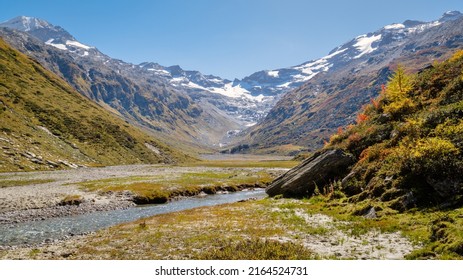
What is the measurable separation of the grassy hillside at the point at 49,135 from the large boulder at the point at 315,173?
9101 cm

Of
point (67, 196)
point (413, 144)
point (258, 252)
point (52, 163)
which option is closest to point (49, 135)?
point (52, 163)

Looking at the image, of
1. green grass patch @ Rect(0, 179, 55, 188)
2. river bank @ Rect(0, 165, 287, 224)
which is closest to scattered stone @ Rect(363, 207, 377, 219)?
river bank @ Rect(0, 165, 287, 224)

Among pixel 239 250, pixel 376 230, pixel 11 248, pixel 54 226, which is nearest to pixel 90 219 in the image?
pixel 54 226

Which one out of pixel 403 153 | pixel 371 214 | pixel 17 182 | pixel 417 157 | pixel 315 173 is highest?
pixel 403 153

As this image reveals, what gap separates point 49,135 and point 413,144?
148 metres

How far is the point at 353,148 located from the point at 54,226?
4413 centimetres

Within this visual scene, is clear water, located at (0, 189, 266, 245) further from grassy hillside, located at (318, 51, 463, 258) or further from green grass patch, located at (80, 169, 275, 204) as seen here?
grassy hillside, located at (318, 51, 463, 258)

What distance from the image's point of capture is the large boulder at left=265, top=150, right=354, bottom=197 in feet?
168

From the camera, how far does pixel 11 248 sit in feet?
104

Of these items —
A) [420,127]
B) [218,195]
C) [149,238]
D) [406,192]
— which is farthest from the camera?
[218,195]

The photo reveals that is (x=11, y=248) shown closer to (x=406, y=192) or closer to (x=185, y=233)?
(x=185, y=233)

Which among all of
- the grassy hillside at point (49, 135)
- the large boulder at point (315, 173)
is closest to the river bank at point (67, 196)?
the large boulder at point (315, 173)

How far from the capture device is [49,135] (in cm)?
14612

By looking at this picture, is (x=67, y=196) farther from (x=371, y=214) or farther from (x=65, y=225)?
(x=371, y=214)
